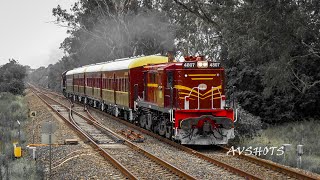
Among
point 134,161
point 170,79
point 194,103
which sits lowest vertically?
point 134,161

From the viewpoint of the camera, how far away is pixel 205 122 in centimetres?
1622

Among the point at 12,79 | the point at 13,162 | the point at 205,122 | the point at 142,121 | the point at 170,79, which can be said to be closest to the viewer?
the point at 13,162

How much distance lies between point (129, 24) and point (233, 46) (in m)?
24.3

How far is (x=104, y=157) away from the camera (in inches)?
587

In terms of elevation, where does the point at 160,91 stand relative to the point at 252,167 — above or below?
above

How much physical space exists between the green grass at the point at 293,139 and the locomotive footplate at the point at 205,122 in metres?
1.46

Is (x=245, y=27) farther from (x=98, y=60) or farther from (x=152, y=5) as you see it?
(x=98, y=60)

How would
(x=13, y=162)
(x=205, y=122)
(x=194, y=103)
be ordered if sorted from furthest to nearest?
(x=194, y=103) < (x=205, y=122) < (x=13, y=162)

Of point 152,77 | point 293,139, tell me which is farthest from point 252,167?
point 293,139

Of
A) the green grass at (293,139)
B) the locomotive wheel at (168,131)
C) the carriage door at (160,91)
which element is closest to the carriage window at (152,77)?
the carriage door at (160,91)

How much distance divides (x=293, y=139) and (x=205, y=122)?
12.2 m

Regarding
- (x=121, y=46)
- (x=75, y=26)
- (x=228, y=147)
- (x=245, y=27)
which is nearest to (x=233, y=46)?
(x=245, y=27)

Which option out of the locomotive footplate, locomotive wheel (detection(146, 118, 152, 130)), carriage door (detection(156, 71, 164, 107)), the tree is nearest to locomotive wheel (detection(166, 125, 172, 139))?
carriage door (detection(156, 71, 164, 107))

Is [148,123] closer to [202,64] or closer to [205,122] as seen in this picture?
[202,64]
